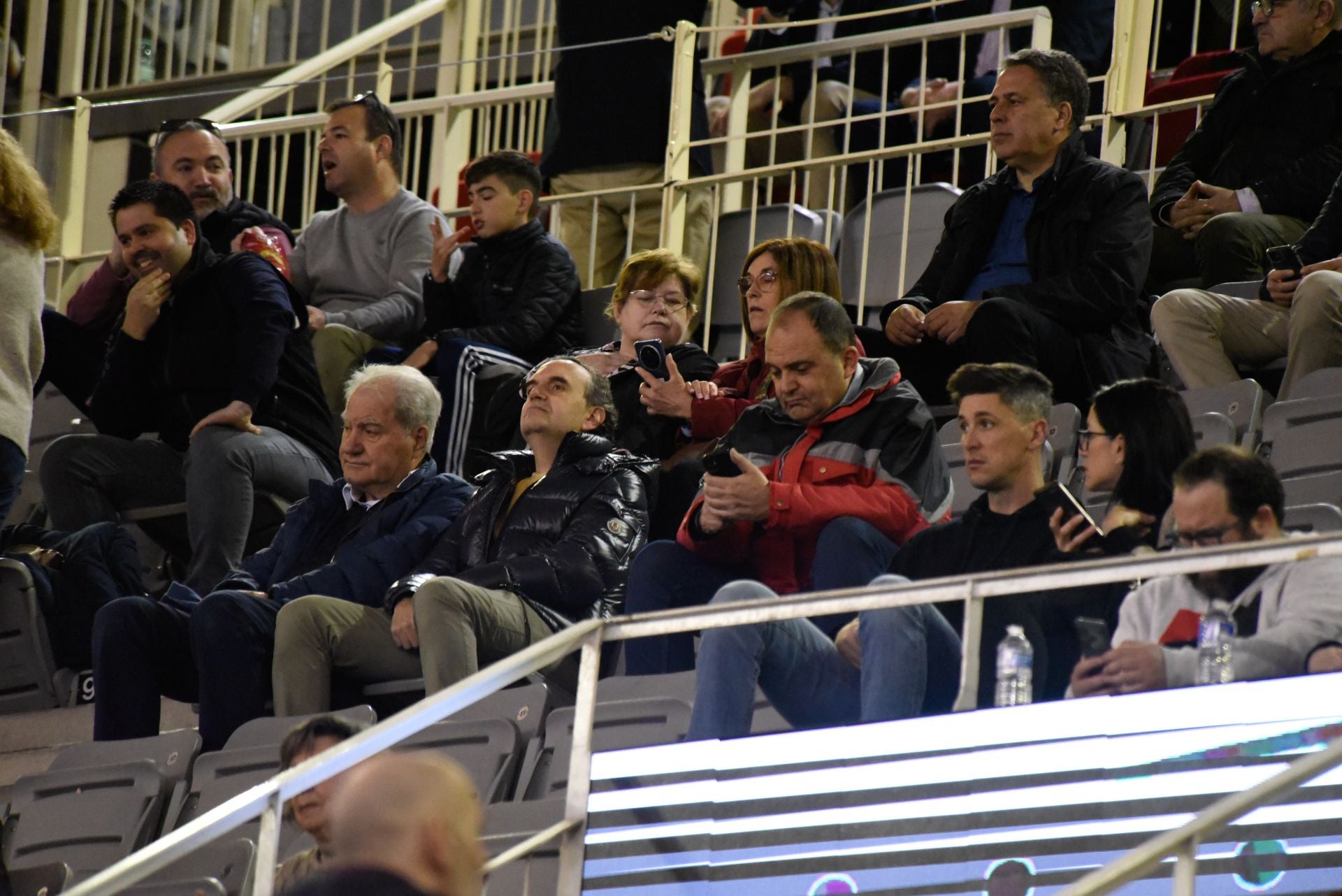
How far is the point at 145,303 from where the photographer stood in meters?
5.76

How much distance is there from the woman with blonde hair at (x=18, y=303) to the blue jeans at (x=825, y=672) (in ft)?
7.37

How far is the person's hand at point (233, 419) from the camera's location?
18.0 ft

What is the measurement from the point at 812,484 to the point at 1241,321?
1253 mm

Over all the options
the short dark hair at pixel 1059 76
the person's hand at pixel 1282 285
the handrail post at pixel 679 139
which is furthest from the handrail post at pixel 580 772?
the handrail post at pixel 679 139

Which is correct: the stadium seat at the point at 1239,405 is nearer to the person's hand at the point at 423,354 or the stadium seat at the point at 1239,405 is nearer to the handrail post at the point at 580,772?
the handrail post at the point at 580,772

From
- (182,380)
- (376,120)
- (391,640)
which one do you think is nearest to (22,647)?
(182,380)

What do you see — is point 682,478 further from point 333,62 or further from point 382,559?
point 333,62

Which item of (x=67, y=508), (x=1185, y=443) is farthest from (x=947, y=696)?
(x=67, y=508)

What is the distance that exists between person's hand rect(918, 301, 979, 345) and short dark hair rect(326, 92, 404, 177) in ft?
7.15

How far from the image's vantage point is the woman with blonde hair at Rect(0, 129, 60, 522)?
491cm

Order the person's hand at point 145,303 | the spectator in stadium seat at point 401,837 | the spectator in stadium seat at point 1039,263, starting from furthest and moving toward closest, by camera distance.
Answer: the person's hand at point 145,303 → the spectator in stadium seat at point 1039,263 → the spectator in stadium seat at point 401,837

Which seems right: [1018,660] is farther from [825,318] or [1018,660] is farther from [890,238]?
[890,238]

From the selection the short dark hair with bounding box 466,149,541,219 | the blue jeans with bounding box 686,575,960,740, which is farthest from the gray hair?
the blue jeans with bounding box 686,575,960,740

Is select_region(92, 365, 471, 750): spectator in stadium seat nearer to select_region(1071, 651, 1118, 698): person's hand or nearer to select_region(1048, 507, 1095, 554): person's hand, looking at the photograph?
select_region(1048, 507, 1095, 554): person's hand
